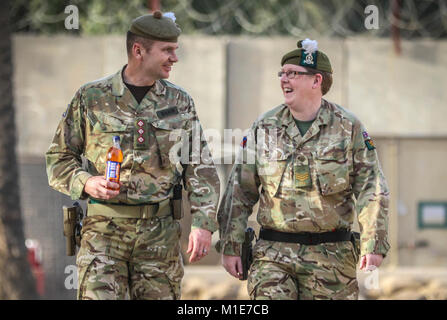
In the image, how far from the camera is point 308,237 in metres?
4.60

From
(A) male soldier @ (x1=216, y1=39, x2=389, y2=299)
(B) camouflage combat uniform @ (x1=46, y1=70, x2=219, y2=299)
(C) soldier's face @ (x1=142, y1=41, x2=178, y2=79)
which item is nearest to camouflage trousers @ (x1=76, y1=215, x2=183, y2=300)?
(B) camouflage combat uniform @ (x1=46, y1=70, x2=219, y2=299)

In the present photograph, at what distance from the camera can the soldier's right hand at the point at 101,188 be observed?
4.18m

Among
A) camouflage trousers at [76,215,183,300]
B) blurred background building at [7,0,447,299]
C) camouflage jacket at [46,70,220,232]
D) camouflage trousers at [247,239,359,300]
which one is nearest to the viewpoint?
camouflage trousers at [76,215,183,300]

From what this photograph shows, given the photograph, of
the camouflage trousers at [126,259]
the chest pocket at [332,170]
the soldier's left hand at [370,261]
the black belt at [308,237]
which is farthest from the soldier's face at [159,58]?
the soldier's left hand at [370,261]

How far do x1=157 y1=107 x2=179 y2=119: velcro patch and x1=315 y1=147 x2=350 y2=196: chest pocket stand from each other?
0.76m

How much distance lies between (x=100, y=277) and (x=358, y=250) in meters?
1.35

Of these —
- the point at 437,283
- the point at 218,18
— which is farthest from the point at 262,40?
the point at 437,283

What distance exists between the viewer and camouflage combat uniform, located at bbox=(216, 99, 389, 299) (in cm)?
457

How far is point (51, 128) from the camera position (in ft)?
39.7

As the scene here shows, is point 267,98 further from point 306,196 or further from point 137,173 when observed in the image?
point 137,173

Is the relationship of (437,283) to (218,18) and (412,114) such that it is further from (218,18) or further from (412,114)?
(218,18)

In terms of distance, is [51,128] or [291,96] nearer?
[291,96]
